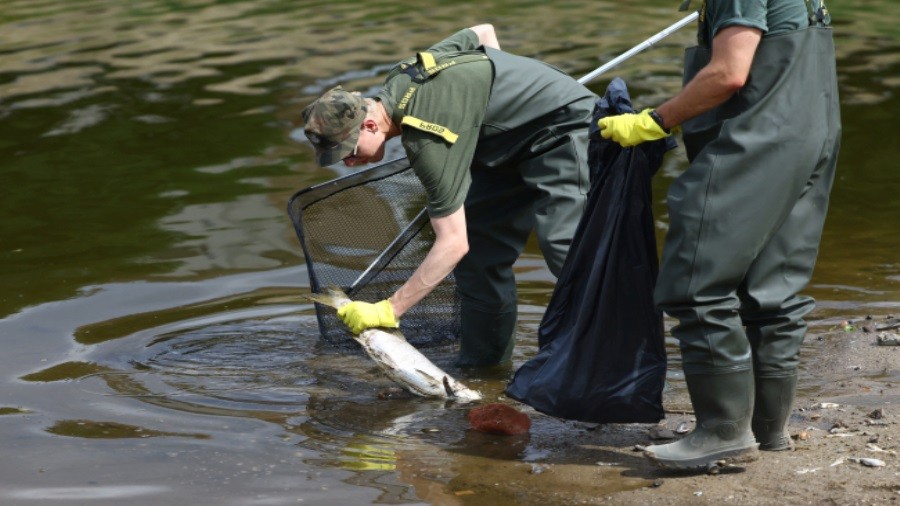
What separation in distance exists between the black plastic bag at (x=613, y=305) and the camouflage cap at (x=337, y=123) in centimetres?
82

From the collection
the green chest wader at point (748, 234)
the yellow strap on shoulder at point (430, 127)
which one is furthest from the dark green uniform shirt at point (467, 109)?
the green chest wader at point (748, 234)

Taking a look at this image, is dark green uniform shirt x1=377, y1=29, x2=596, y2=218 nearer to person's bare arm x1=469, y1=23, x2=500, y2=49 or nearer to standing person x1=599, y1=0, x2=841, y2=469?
person's bare arm x1=469, y1=23, x2=500, y2=49

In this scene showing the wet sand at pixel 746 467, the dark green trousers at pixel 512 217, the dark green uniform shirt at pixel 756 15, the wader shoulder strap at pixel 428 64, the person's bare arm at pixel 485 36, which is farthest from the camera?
the person's bare arm at pixel 485 36

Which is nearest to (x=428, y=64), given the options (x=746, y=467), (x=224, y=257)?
(x=746, y=467)

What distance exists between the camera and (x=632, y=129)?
411 centimetres

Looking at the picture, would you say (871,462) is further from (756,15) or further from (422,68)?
(422,68)

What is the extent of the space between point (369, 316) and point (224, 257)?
2.68 meters

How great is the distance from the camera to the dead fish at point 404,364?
4.99m

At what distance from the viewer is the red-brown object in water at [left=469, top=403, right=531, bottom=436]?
477cm

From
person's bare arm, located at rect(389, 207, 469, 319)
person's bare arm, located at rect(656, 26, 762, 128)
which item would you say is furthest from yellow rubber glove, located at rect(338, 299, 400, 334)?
person's bare arm, located at rect(656, 26, 762, 128)

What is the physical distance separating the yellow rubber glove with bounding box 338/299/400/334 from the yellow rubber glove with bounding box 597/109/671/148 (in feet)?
3.90

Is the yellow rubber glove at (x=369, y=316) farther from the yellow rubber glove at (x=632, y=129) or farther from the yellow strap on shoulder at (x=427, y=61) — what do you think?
the yellow rubber glove at (x=632, y=129)

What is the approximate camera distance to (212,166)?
9289mm

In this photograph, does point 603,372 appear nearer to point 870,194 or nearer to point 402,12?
point 870,194
